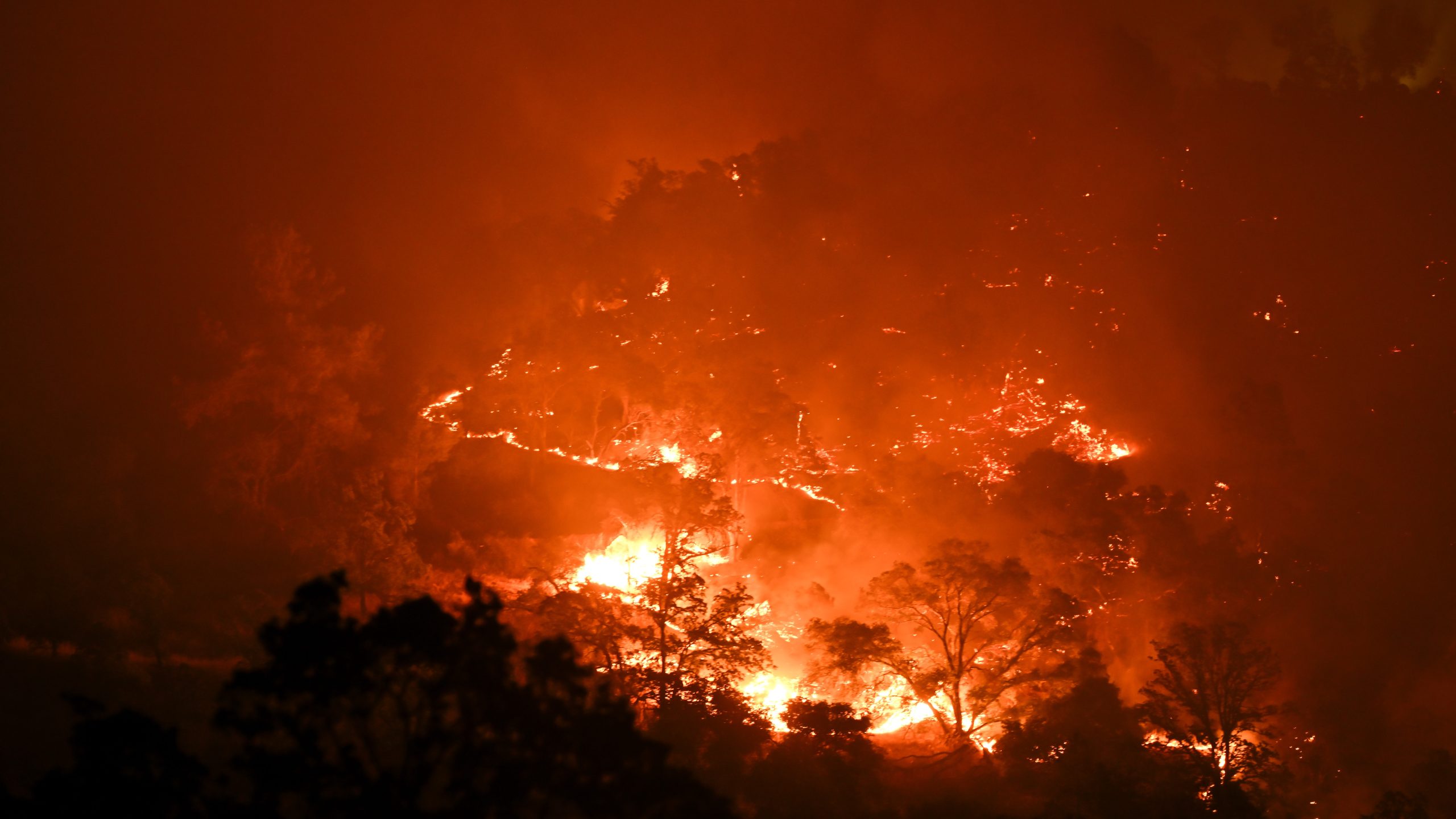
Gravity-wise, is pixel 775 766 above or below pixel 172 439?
below

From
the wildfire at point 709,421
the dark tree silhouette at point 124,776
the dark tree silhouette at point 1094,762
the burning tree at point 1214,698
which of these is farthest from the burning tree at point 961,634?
the dark tree silhouette at point 124,776

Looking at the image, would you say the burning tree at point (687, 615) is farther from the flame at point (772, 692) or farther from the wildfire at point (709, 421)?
the wildfire at point (709, 421)

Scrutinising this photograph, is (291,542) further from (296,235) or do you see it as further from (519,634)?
(296,235)

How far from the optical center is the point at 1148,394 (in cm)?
4922

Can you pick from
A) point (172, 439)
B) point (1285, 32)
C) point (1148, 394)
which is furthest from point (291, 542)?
point (1285, 32)

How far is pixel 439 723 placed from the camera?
26.8 feet

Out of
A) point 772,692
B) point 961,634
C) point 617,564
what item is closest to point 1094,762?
point 961,634

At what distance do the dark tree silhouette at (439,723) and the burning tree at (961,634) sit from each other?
18764 mm

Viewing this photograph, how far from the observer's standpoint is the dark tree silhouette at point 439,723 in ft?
Answer: 26.1

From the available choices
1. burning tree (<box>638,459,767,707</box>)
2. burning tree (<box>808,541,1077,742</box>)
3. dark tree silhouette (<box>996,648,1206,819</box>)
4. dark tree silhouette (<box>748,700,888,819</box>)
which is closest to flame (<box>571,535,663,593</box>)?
burning tree (<box>638,459,767,707</box>)

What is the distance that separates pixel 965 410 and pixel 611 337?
16806mm

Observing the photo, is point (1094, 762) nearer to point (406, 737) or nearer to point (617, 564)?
point (617, 564)

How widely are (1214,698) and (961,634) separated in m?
7.61

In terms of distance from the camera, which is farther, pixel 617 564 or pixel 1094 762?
pixel 617 564
